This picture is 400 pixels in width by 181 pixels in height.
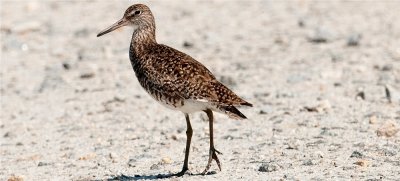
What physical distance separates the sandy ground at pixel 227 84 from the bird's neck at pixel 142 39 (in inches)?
46.8

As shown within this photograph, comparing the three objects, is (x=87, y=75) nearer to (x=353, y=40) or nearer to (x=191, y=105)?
(x=353, y=40)

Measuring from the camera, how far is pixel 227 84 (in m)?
14.6

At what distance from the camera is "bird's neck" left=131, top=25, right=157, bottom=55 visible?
1044 centimetres

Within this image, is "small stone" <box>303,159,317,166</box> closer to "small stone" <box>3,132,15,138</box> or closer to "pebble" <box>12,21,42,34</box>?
"small stone" <box>3,132,15,138</box>

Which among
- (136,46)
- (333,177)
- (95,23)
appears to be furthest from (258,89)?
(95,23)

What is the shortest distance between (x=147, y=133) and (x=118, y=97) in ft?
6.51

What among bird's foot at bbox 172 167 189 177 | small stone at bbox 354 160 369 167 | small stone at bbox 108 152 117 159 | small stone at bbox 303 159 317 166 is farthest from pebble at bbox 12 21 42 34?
small stone at bbox 354 160 369 167

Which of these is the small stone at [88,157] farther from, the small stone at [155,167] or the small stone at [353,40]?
the small stone at [353,40]

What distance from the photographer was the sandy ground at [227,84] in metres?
10.6

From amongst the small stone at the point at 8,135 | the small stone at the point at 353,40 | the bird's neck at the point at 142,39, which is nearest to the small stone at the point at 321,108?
the bird's neck at the point at 142,39

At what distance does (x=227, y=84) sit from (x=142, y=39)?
4.05 metres

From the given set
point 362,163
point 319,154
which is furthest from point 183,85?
point 362,163

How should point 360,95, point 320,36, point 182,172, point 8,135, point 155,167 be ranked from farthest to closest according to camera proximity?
point 320,36
point 360,95
point 8,135
point 155,167
point 182,172

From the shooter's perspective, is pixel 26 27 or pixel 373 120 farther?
pixel 26 27
